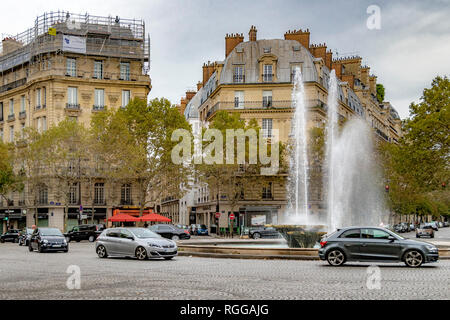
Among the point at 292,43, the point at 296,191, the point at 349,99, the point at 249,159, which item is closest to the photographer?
the point at 249,159

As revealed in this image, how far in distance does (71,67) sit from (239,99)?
62.0 feet

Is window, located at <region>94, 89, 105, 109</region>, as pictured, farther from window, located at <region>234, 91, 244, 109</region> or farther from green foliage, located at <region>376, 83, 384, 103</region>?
A: green foliage, located at <region>376, 83, 384, 103</region>

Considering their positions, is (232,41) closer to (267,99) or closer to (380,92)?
(267,99)

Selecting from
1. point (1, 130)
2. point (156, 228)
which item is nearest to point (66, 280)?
point (156, 228)

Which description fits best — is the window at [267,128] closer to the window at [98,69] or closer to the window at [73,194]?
the window at [98,69]

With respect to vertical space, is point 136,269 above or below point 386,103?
below

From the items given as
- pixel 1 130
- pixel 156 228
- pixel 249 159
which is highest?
pixel 1 130

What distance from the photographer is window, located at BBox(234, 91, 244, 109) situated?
66.4 metres

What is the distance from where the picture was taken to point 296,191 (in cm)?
6269

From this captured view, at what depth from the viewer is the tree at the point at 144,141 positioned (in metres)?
52.6

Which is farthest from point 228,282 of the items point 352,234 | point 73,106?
point 73,106

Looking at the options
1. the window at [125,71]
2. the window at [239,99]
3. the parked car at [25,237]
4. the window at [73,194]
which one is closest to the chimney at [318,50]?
the window at [239,99]
